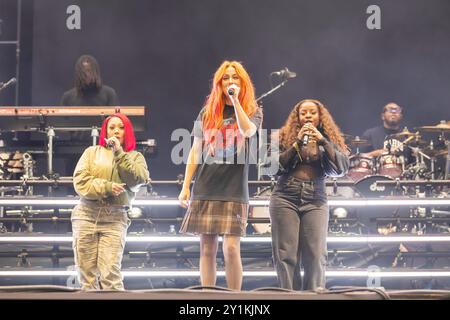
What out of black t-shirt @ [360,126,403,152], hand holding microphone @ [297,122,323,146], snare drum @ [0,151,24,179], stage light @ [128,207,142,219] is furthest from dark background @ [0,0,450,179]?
hand holding microphone @ [297,122,323,146]

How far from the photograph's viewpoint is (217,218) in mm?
3871

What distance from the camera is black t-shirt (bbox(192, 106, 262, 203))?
3932 mm

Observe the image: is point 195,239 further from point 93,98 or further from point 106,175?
point 93,98

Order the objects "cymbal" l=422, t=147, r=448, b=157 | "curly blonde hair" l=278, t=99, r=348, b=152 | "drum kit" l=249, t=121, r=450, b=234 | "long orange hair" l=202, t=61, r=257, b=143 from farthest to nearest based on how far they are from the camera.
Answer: "cymbal" l=422, t=147, r=448, b=157, "drum kit" l=249, t=121, r=450, b=234, "curly blonde hair" l=278, t=99, r=348, b=152, "long orange hair" l=202, t=61, r=257, b=143

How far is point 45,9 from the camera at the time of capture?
9.16m

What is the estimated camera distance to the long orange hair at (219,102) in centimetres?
403

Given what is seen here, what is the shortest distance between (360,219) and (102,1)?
16.5 ft

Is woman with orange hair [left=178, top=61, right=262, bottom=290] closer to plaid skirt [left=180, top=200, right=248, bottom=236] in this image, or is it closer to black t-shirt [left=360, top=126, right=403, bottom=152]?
plaid skirt [left=180, top=200, right=248, bottom=236]

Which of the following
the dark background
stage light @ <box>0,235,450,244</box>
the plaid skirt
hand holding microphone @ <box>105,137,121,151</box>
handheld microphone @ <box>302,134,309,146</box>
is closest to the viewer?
the plaid skirt

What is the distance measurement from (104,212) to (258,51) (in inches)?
203

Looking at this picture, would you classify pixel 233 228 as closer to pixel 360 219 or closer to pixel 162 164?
pixel 360 219

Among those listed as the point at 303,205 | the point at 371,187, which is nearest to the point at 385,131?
the point at 371,187

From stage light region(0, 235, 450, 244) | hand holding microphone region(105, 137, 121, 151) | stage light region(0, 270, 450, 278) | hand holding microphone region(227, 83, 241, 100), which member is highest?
hand holding microphone region(227, 83, 241, 100)

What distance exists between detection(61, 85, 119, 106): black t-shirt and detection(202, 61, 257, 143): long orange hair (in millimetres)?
3064
